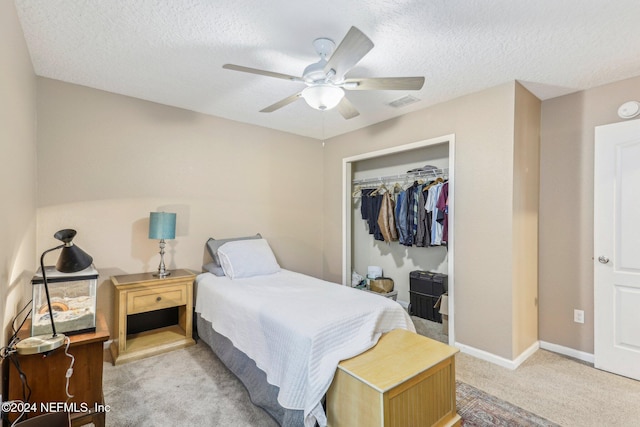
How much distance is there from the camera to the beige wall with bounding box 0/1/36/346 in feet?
5.04

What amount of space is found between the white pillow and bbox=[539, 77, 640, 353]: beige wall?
2.78 m

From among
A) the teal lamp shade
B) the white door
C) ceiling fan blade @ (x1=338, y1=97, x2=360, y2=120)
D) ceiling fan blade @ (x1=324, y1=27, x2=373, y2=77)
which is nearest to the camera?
ceiling fan blade @ (x1=324, y1=27, x2=373, y2=77)

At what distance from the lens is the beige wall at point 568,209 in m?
2.75


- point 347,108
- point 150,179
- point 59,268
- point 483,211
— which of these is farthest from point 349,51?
point 150,179

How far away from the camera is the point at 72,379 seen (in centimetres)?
158

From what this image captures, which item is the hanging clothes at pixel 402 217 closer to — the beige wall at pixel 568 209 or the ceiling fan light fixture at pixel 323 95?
the beige wall at pixel 568 209

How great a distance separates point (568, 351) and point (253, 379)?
2.90 meters

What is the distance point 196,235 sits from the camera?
3436 millimetres

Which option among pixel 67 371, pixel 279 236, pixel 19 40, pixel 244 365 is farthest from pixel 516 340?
pixel 19 40

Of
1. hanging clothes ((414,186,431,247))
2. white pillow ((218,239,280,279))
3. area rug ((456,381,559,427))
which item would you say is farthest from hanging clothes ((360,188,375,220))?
area rug ((456,381,559,427))

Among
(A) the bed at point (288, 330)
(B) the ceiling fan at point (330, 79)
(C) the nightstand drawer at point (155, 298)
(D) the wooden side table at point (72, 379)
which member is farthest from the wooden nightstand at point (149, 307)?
(B) the ceiling fan at point (330, 79)

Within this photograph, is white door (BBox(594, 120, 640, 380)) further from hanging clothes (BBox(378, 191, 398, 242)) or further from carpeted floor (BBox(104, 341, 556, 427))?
hanging clothes (BBox(378, 191, 398, 242))

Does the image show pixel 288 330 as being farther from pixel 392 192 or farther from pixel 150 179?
pixel 392 192

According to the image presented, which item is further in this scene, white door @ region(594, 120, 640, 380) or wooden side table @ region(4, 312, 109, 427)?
white door @ region(594, 120, 640, 380)
